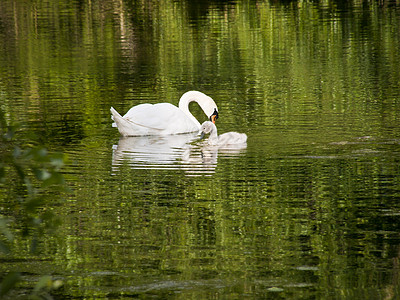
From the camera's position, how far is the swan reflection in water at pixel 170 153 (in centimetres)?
1070

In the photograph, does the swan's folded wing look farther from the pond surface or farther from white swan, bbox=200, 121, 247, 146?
white swan, bbox=200, 121, 247, 146

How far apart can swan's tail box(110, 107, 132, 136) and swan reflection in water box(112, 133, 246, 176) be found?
0.40 ft

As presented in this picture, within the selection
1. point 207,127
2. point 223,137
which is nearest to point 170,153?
point 223,137

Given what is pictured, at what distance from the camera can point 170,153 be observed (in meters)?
11.8

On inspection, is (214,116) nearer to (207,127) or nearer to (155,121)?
(155,121)

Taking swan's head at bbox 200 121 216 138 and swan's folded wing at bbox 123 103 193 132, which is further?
swan's folded wing at bbox 123 103 193 132

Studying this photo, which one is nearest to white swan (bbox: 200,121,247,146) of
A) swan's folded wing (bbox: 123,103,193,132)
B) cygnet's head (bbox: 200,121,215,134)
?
cygnet's head (bbox: 200,121,215,134)

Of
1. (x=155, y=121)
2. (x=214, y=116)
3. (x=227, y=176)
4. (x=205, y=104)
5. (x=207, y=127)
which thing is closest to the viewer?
(x=227, y=176)

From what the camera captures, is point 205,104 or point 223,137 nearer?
point 223,137

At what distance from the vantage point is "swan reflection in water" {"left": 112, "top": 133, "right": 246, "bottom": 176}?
10.7 meters

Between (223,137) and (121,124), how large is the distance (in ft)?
6.23

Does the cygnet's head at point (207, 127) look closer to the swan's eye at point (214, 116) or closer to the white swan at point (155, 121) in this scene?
the white swan at point (155, 121)

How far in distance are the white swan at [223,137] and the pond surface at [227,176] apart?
169mm

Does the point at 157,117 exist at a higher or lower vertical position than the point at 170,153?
higher
